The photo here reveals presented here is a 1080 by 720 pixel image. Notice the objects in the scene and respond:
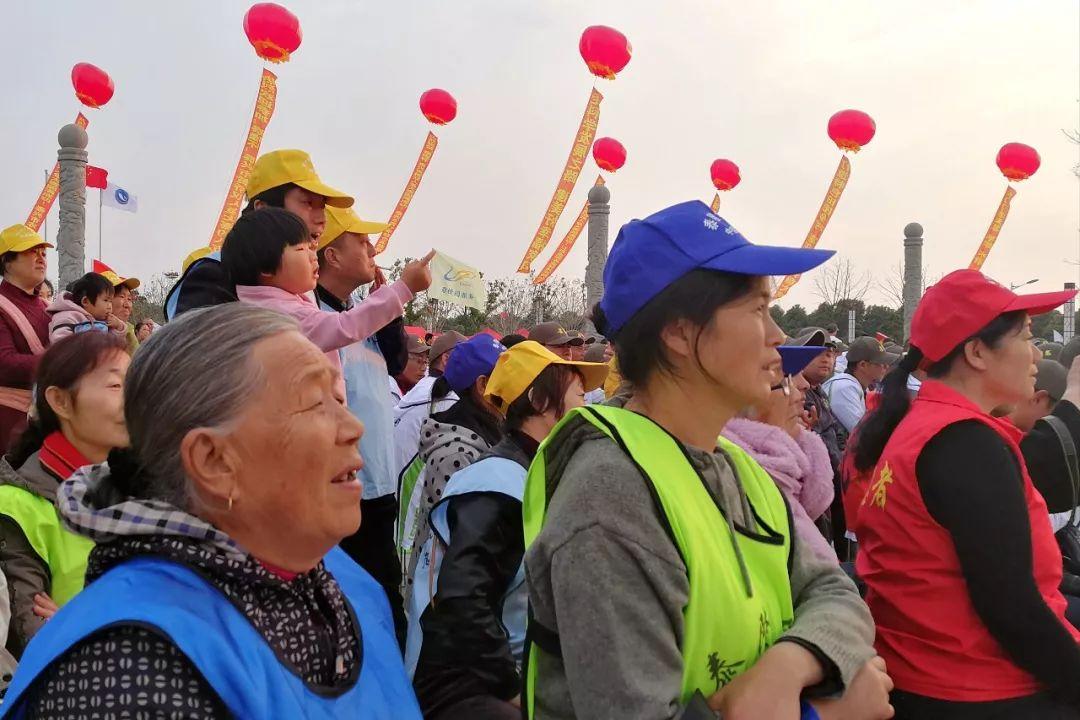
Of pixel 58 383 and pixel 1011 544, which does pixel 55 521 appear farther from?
pixel 1011 544

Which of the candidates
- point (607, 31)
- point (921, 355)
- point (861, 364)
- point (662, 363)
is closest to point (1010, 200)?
point (607, 31)

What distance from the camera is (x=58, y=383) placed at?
9.57 ft

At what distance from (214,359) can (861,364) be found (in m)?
7.72

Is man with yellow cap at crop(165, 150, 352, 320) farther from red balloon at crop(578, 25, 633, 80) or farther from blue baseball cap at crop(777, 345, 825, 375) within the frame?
red balloon at crop(578, 25, 633, 80)

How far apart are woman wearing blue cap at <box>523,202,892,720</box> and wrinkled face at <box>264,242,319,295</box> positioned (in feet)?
5.03

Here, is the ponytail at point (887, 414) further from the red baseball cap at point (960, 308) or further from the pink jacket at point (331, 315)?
the pink jacket at point (331, 315)

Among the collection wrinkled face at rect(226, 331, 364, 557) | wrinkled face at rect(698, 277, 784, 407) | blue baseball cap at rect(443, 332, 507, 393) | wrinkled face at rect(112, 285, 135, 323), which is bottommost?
wrinkled face at rect(112, 285, 135, 323)

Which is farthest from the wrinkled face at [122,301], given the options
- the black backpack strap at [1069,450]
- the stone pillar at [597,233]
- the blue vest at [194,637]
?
the stone pillar at [597,233]

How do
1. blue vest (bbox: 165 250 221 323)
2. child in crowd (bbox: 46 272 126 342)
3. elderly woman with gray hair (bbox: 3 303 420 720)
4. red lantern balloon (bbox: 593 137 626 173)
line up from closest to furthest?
1. elderly woman with gray hair (bbox: 3 303 420 720)
2. blue vest (bbox: 165 250 221 323)
3. child in crowd (bbox: 46 272 126 342)
4. red lantern balloon (bbox: 593 137 626 173)

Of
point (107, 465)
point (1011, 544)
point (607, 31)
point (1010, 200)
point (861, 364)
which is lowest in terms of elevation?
point (861, 364)

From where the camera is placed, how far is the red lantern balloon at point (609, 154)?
1875 cm

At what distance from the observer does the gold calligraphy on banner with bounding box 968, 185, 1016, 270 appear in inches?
824

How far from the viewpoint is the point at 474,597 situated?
2514 millimetres

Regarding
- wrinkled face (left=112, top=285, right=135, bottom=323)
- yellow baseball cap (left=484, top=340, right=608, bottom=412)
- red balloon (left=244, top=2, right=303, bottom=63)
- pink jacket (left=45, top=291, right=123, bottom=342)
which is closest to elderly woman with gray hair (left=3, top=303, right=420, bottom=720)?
yellow baseball cap (left=484, top=340, right=608, bottom=412)
